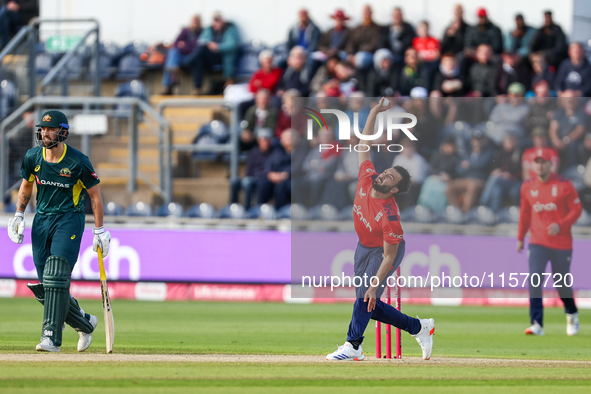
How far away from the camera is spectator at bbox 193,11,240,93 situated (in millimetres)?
19547

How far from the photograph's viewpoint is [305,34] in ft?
62.5

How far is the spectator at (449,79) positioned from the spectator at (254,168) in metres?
3.44

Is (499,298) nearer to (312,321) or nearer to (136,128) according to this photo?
(312,321)

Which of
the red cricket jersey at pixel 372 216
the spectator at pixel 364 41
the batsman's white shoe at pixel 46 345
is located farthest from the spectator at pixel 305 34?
the batsman's white shoe at pixel 46 345

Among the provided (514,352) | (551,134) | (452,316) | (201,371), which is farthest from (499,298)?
(201,371)

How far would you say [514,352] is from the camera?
9.52 meters

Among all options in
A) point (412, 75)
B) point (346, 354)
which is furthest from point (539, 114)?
point (346, 354)

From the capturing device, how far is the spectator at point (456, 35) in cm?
1800

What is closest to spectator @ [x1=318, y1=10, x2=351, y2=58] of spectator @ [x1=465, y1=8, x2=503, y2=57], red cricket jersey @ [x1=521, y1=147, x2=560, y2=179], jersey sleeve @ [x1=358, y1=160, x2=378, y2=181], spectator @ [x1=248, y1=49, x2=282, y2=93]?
spectator @ [x1=248, y1=49, x2=282, y2=93]

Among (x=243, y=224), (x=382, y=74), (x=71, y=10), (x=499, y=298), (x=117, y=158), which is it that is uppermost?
(x=71, y=10)

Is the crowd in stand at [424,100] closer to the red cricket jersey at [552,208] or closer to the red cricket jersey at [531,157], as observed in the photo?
the red cricket jersey at [531,157]

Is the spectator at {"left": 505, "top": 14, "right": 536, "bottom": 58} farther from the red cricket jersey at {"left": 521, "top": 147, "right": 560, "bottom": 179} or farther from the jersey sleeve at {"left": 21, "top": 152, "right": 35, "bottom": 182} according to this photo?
the jersey sleeve at {"left": 21, "top": 152, "right": 35, "bottom": 182}

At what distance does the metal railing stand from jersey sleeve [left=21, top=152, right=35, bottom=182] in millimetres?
7702

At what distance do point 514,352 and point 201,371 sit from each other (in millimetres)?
3949
